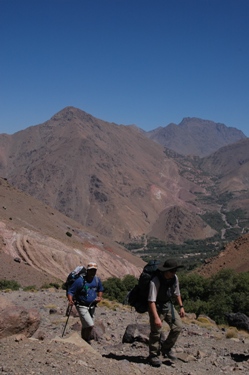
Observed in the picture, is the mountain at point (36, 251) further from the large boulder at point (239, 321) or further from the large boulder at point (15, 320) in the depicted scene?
the large boulder at point (15, 320)

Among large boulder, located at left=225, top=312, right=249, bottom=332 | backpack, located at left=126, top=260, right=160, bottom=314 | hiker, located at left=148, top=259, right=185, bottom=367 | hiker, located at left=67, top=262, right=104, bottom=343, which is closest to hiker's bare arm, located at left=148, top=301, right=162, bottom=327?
hiker, located at left=148, top=259, right=185, bottom=367

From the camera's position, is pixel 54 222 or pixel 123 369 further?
pixel 54 222

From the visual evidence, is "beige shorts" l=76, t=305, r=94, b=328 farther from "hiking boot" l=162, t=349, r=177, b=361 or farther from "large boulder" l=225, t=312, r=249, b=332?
"large boulder" l=225, t=312, r=249, b=332

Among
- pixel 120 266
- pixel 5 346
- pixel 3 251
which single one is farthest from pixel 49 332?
pixel 120 266

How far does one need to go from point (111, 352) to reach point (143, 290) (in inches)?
103

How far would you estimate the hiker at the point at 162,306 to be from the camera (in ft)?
29.3

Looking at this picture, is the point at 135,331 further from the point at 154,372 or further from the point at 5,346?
the point at 5,346

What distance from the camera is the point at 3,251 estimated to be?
49094mm

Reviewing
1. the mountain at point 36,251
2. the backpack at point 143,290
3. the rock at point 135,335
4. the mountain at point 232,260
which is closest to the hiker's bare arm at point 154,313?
the backpack at point 143,290

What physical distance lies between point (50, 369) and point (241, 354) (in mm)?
6156

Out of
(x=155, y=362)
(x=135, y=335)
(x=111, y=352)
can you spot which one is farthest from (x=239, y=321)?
(x=155, y=362)

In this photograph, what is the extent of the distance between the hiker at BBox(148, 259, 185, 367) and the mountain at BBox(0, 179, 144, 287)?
1263 inches

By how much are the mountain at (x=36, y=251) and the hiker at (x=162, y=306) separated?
32084 millimetres

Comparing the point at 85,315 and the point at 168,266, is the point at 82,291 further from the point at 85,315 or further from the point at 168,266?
the point at 168,266
